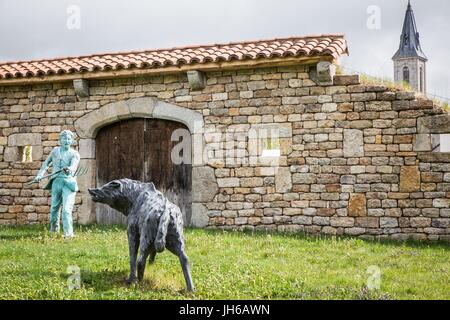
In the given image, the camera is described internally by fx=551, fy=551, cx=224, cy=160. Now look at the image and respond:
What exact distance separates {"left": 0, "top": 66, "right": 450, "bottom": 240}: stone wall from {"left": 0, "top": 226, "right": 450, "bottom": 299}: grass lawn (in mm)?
617

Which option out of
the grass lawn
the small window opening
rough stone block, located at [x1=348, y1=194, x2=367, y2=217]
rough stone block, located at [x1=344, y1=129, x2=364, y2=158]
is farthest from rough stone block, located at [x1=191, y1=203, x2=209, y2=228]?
the small window opening

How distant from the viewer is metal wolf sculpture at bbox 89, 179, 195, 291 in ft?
16.9

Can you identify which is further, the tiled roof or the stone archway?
the stone archway

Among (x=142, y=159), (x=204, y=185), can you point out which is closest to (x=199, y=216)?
(x=204, y=185)

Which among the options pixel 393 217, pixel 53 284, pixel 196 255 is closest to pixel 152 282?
pixel 53 284

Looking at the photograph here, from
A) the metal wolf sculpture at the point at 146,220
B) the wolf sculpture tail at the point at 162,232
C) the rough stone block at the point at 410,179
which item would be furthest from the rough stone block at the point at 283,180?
the wolf sculpture tail at the point at 162,232

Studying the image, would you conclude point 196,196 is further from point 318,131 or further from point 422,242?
point 422,242

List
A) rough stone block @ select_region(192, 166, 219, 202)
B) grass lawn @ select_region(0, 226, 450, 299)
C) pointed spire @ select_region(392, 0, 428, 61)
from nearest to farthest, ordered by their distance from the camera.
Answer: grass lawn @ select_region(0, 226, 450, 299)
rough stone block @ select_region(192, 166, 219, 202)
pointed spire @ select_region(392, 0, 428, 61)

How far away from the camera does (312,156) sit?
363 inches

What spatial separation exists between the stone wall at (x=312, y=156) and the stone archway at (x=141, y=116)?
0.13ft

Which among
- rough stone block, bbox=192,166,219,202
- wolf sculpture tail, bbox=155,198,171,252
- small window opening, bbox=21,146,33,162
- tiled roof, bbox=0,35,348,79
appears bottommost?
wolf sculpture tail, bbox=155,198,171,252

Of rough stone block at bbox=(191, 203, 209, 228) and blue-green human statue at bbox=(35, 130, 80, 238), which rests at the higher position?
blue-green human statue at bbox=(35, 130, 80, 238)

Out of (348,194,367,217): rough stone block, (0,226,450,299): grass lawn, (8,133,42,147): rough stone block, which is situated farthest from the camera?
(8,133,42,147): rough stone block

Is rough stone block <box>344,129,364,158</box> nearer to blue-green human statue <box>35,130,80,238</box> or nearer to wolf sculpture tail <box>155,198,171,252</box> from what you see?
blue-green human statue <box>35,130,80,238</box>
